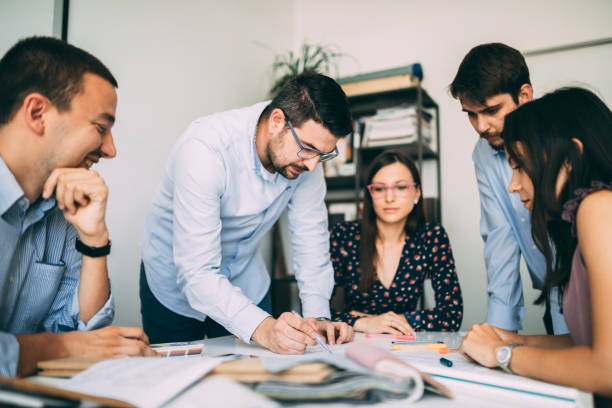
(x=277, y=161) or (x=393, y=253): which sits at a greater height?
(x=277, y=161)

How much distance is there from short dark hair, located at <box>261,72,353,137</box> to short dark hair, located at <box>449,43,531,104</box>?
0.47m

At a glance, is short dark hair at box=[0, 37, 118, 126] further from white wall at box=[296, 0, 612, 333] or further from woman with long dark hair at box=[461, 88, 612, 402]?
white wall at box=[296, 0, 612, 333]

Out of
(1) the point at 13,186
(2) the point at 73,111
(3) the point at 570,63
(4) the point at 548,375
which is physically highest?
(3) the point at 570,63

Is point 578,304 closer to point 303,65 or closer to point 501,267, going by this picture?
point 501,267

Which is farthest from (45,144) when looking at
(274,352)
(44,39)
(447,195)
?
(447,195)

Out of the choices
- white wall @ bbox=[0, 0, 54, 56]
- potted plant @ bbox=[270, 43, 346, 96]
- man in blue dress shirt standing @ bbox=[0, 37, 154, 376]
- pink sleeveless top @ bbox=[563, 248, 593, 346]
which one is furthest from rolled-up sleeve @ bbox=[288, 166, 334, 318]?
potted plant @ bbox=[270, 43, 346, 96]

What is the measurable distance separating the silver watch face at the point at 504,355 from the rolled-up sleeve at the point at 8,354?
0.92m

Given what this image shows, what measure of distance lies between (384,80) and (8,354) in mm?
2601

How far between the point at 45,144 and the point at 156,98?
1370 mm

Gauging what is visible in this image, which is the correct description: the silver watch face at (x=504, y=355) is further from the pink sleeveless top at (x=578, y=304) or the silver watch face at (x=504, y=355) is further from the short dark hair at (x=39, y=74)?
the short dark hair at (x=39, y=74)

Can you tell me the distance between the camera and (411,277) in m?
2.00

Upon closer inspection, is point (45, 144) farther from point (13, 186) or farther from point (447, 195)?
point (447, 195)

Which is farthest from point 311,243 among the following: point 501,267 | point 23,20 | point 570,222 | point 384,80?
point 384,80

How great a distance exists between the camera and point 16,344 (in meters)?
0.78
